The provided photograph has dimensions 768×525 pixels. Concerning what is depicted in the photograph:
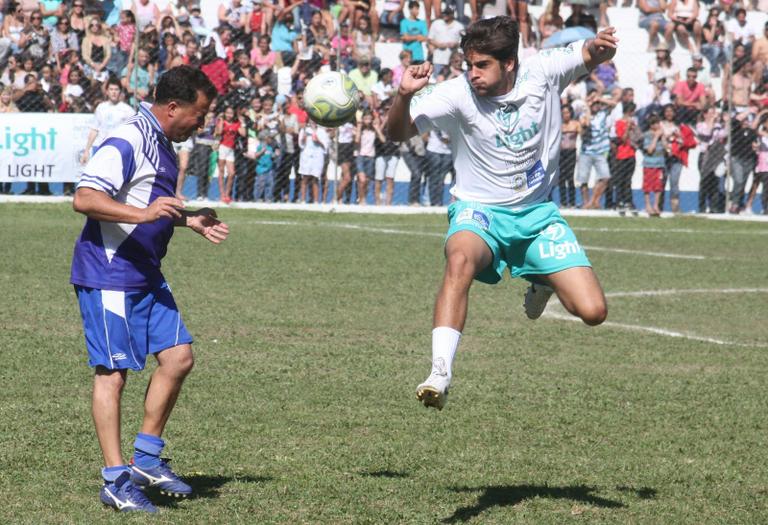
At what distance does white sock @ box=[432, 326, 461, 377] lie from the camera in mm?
5516

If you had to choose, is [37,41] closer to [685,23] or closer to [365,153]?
[365,153]

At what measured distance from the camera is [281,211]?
2139 centimetres

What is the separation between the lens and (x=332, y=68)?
73.8 ft

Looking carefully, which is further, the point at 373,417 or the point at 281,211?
the point at 281,211

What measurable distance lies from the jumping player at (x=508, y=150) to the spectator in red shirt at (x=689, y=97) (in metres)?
17.1

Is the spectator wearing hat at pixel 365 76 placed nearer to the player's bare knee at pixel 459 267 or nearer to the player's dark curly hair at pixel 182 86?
the player's bare knee at pixel 459 267

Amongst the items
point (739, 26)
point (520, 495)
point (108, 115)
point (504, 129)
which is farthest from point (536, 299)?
point (739, 26)

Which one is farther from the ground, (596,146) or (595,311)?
(596,146)

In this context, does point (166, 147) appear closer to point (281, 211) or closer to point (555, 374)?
point (555, 374)

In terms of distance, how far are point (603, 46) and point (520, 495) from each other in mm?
2294

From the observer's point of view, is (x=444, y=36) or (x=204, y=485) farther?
(x=444, y=36)

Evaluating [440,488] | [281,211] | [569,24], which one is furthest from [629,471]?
[569,24]

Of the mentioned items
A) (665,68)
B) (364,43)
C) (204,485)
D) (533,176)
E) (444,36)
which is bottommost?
(204,485)

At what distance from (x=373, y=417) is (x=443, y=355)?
6.15ft
